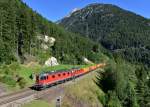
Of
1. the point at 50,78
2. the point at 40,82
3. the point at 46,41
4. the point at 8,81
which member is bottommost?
the point at 40,82

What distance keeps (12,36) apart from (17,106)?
172ft

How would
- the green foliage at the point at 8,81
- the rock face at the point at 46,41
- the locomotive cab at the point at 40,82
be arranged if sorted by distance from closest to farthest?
the locomotive cab at the point at 40,82 → the green foliage at the point at 8,81 → the rock face at the point at 46,41

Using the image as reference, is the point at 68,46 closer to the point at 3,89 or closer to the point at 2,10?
the point at 2,10

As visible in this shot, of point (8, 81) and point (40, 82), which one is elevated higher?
point (8, 81)

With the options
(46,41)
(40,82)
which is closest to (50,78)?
(40,82)

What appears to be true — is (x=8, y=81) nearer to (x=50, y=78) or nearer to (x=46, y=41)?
(x=50, y=78)

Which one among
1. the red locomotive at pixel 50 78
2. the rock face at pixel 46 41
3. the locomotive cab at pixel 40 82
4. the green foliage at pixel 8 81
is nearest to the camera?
the locomotive cab at pixel 40 82

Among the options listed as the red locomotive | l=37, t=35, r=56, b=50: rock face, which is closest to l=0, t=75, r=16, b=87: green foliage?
the red locomotive

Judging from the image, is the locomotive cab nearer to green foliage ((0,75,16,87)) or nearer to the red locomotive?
the red locomotive

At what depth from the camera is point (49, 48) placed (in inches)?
5950

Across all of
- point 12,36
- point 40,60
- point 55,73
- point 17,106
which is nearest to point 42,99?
point 17,106

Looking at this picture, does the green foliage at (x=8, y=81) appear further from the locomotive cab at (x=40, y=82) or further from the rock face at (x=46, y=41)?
the rock face at (x=46, y=41)

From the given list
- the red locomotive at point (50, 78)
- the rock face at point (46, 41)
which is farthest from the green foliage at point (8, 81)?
the rock face at point (46, 41)

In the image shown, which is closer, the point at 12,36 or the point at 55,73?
the point at 55,73
